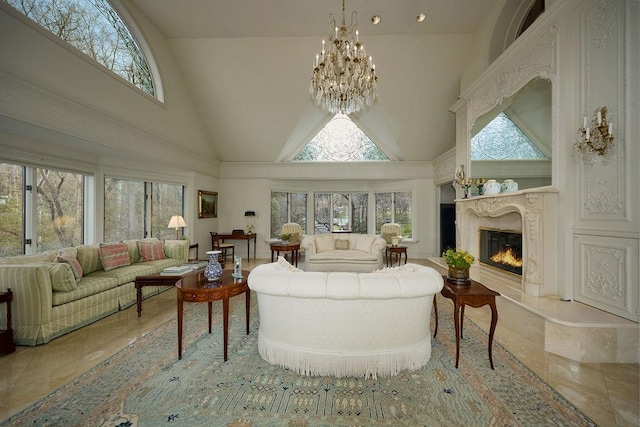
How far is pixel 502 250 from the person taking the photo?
171 inches

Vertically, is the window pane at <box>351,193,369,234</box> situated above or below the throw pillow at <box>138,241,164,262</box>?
above

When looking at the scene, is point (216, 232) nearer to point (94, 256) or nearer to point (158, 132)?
point (158, 132)

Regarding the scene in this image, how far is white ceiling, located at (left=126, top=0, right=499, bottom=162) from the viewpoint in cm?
471

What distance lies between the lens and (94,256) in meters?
4.21

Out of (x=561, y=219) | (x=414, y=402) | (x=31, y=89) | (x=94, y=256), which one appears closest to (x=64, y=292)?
(x=94, y=256)

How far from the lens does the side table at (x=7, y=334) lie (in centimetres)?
273

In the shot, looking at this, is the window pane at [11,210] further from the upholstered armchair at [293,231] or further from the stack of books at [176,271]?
the upholstered armchair at [293,231]

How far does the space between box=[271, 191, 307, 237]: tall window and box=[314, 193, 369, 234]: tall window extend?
1.56 ft

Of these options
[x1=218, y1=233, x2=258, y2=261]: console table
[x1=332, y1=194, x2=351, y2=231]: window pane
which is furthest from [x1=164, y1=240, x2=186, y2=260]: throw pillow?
[x1=332, y1=194, x2=351, y2=231]: window pane

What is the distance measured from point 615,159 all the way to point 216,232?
8777 millimetres

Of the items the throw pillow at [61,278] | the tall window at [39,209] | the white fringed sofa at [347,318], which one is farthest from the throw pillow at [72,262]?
the white fringed sofa at [347,318]

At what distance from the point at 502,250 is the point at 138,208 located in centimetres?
729

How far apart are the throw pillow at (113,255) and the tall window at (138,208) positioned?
1.14 metres

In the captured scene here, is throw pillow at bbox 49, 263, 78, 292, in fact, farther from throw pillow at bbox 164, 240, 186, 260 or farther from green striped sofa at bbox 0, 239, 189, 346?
throw pillow at bbox 164, 240, 186, 260
